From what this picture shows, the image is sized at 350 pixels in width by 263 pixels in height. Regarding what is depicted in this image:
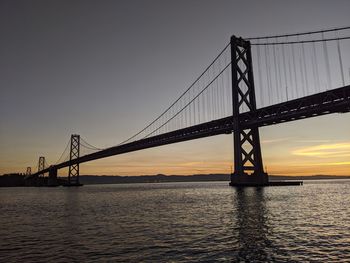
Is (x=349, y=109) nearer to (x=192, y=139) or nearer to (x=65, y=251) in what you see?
(x=192, y=139)

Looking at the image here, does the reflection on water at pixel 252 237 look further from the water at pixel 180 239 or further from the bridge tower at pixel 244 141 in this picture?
the bridge tower at pixel 244 141

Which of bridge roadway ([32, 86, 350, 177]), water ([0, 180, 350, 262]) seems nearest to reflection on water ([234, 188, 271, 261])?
water ([0, 180, 350, 262])

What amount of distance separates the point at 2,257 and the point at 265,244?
29.9 feet

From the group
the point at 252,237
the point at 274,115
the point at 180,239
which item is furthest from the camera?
the point at 274,115

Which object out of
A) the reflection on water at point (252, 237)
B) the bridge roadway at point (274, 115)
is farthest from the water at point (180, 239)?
the bridge roadway at point (274, 115)

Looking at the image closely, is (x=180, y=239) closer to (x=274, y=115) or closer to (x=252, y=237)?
(x=252, y=237)

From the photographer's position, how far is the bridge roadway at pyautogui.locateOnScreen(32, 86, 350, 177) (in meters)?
49.4

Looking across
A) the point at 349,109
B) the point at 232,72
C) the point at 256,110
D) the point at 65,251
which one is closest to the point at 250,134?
the point at 256,110

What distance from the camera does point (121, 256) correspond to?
1195 cm

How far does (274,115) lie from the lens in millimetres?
57562

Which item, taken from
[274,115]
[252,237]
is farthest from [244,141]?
[252,237]

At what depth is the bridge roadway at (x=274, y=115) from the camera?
49.4 meters

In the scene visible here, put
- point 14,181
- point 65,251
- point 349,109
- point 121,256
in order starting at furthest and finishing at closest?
point 14,181 → point 349,109 → point 65,251 → point 121,256

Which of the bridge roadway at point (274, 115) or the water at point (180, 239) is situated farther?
the bridge roadway at point (274, 115)
